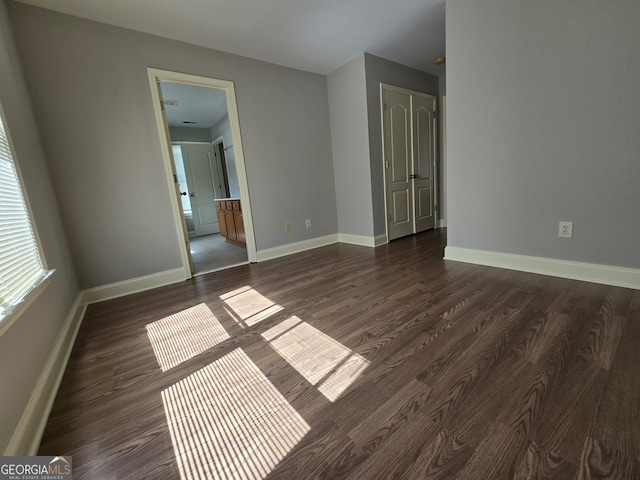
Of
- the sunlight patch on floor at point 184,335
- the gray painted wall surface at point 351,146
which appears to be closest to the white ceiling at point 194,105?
the gray painted wall surface at point 351,146

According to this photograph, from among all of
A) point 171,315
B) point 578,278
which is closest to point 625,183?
point 578,278

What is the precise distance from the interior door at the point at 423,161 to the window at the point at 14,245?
4115mm

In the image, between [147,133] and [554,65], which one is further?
[147,133]

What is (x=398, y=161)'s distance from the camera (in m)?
3.87

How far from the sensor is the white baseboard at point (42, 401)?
96 centimetres

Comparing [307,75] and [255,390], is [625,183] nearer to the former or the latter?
[255,390]

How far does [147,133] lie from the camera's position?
2.61 m

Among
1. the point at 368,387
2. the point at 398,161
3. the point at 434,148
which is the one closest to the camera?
the point at 368,387

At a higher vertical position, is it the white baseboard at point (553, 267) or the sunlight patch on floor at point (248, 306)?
the white baseboard at point (553, 267)

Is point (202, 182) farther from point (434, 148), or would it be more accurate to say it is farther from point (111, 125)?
point (434, 148)

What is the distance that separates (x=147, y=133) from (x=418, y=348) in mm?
2966

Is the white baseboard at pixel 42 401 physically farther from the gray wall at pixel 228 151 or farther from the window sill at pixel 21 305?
the gray wall at pixel 228 151

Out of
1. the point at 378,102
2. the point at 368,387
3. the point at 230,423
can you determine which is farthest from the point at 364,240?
the point at 230,423

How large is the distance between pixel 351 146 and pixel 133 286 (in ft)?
10.0
